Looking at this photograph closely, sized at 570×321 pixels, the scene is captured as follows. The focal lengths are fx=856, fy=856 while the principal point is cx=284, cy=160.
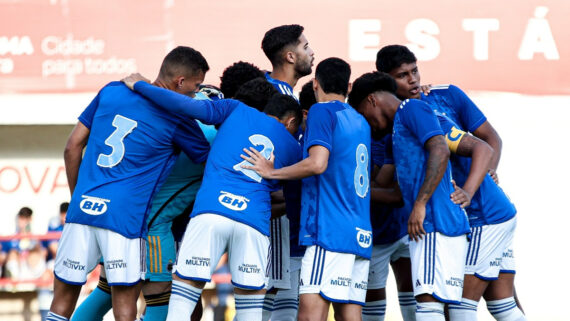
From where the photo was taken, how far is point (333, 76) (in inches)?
213

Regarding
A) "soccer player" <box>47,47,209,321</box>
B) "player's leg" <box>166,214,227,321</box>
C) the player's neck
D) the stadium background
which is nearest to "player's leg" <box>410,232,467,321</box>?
"player's leg" <box>166,214,227,321</box>

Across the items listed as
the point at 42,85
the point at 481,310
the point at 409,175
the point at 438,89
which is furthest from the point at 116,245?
the point at 481,310

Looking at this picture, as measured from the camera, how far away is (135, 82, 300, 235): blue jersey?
5.10 metres

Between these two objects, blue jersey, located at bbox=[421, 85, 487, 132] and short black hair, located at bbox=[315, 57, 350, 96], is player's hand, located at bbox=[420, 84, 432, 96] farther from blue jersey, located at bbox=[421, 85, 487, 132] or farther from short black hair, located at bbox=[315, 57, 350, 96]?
short black hair, located at bbox=[315, 57, 350, 96]

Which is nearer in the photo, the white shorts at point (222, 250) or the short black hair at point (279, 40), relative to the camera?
the white shorts at point (222, 250)

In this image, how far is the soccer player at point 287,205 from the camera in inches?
235

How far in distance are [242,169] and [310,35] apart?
5858mm

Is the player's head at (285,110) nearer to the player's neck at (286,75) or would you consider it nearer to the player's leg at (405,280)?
the player's neck at (286,75)

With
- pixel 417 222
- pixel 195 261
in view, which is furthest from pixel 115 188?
pixel 417 222

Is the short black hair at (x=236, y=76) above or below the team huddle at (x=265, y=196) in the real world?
above

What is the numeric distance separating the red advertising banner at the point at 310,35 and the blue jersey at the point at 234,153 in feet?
18.1

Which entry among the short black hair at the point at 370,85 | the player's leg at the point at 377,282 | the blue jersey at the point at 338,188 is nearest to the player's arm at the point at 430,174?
the blue jersey at the point at 338,188

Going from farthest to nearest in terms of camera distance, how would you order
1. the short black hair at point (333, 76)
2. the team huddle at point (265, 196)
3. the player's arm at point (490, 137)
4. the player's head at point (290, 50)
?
the player's head at point (290, 50) < the player's arm at point (490, 137) < the short black hair at point (333, 76) < the team huddle at point (265, 196)

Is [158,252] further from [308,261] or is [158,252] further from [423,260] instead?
[423,260]
